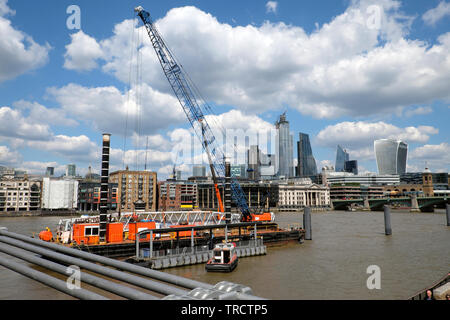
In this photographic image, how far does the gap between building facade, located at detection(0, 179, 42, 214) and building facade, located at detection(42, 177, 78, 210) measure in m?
4.04

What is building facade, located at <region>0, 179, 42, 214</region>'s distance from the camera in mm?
160500

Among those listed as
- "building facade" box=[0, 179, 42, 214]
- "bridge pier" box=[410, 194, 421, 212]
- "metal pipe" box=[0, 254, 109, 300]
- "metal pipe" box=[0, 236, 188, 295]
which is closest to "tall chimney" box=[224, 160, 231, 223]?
"metal pipe" box=[0, 254, 109, 300]

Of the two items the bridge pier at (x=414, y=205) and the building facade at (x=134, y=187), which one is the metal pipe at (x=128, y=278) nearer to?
the building facade at (x=134, y=187)

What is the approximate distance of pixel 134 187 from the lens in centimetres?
18525

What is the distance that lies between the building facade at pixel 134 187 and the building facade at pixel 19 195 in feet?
134

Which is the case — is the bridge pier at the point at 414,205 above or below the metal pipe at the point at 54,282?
below

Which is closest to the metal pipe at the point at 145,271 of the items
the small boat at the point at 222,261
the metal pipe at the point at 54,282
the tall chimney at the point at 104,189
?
the metal pipe at the point at 54,282

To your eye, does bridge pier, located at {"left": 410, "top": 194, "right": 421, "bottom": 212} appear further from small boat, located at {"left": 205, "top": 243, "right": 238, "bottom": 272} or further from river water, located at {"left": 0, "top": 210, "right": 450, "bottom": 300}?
small boat, located at {"left": 205, "top": 243, "right": 238, "bottom": 272}

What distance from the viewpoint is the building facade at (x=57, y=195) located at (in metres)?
176
